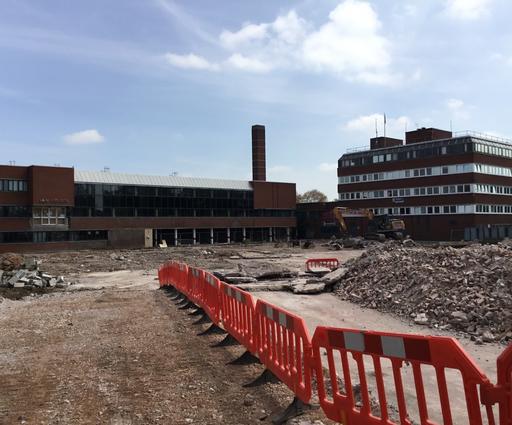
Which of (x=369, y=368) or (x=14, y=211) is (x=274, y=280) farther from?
(x=14, y=211)

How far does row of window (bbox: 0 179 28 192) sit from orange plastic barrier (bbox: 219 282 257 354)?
54.5 m

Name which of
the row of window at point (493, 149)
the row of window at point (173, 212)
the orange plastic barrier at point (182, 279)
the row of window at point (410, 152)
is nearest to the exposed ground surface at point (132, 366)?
the orange plastic barrier at point (182, 279)

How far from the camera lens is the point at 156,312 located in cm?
1404

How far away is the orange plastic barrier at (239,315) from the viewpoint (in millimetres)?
7795

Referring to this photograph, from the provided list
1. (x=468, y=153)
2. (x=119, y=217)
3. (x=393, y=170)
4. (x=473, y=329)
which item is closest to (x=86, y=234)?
(x=119, y=217)

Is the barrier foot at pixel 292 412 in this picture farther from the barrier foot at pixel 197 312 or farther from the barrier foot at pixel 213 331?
the barrier foot at pixel 197 312

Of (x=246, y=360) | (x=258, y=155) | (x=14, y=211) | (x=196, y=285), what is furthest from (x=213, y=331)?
(x=258, y=155)

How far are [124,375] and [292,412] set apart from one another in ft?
10.4

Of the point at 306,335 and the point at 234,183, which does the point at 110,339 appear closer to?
the point at 306,335

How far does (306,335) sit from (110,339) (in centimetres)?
616

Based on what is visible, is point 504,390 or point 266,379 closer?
point 504,390

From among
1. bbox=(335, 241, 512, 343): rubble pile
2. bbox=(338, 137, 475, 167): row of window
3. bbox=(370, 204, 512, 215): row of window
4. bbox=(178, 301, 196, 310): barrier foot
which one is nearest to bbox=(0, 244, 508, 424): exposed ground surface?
bbox=(178, 301, 196, 310): barrier foot

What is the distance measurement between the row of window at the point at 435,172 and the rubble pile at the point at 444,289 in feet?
176

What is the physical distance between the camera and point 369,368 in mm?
8875
